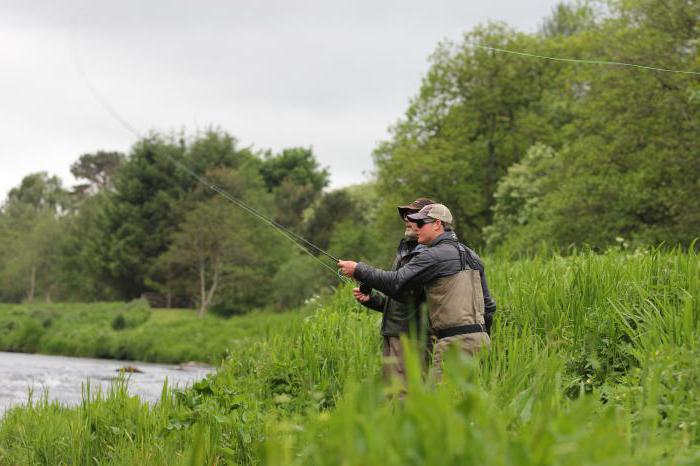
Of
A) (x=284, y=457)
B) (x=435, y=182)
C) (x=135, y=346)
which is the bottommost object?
(x=135, y=346)

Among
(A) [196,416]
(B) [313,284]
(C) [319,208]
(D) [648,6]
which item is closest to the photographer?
(A) [196,416]

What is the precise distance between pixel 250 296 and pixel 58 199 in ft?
166

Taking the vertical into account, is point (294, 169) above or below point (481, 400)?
above

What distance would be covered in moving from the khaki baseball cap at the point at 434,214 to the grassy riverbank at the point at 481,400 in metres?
0.90

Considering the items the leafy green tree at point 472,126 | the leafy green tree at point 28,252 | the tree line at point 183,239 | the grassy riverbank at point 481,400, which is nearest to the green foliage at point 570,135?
the leafy green tree at point 472,126

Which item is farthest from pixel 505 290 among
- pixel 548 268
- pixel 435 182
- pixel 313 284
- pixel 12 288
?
pixel 12 288

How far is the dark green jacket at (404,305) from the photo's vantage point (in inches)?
238

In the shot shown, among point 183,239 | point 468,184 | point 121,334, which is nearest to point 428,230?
point 468,184

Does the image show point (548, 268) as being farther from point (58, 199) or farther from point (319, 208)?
point (58, 199)

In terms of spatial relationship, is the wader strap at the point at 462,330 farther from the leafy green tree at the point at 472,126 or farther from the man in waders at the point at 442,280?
the leafy green tree at the point at 472,126

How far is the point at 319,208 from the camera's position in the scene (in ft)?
167

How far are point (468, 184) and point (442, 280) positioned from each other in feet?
95.1

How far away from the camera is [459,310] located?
18.6 ft

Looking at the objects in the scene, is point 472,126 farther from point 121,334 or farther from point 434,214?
point 434,214
